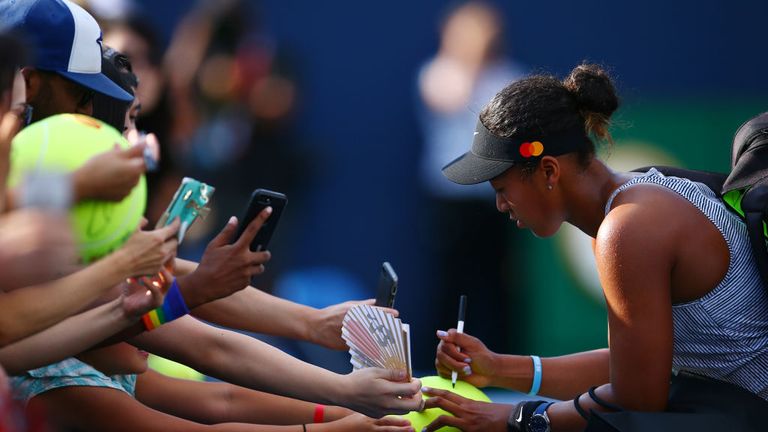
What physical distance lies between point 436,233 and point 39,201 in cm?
510

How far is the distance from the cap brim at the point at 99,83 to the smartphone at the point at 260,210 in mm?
517

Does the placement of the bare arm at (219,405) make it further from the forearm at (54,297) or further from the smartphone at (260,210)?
the forearm at (54,297)

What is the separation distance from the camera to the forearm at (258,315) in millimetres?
4156

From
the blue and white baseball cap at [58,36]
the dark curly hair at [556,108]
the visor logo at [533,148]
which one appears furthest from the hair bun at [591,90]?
the blue and white baseball cap at [58,36]

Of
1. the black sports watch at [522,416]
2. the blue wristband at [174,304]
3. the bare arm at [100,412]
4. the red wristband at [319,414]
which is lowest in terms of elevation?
the bare arm at [100,412]

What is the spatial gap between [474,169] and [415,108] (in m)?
4.26

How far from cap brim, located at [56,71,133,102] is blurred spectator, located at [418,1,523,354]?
3.88m

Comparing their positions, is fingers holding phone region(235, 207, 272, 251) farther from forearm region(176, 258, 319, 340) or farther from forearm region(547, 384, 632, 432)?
forearm region(547, 384, 632, 432)

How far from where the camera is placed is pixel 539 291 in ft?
24.3

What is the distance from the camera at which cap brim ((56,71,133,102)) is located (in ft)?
11.0

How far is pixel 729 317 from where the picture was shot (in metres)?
3.39

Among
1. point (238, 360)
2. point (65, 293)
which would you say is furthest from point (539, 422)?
point (65, 293)

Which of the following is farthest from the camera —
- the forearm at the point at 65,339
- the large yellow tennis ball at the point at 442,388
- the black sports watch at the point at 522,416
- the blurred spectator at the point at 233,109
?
the blurred spectator at the point at 233,109

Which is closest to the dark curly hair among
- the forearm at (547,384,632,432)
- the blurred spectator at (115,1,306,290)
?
the forearm at (547,384,632,432)
